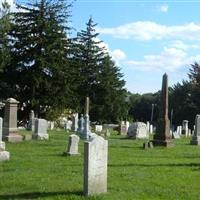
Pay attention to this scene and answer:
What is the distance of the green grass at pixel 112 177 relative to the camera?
1116 cm

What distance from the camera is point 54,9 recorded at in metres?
52.5

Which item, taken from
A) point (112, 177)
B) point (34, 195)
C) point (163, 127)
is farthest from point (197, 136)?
point (34, 195)

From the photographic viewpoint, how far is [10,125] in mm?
26672

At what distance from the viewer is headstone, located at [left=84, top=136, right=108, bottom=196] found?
10.9 m

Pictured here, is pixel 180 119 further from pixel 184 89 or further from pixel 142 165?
pixel 142 165

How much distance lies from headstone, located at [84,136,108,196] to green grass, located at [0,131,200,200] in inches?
8.4

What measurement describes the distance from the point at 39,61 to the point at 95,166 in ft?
130

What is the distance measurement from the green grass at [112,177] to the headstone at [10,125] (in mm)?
6302

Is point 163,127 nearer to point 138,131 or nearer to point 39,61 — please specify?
point 138,131

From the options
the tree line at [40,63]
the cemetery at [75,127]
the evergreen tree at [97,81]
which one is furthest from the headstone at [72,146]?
the evergreen tree at [97,81]

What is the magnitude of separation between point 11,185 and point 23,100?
39532 mm

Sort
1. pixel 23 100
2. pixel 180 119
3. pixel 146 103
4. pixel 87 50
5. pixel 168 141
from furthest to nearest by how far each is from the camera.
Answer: pixel 146 103, pixel 180 119, pixel 87 50, pixel 23 100, pixel 168 141

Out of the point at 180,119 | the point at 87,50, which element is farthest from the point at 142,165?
the point at 180,119

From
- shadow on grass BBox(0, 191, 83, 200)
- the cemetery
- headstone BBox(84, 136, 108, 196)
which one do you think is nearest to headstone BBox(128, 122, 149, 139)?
the cemetery
